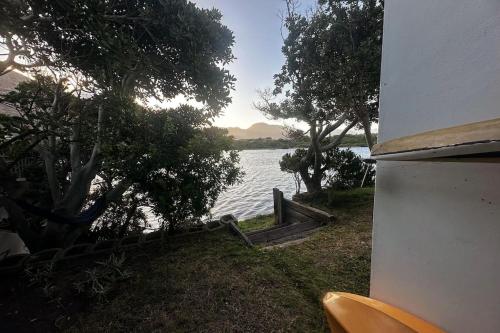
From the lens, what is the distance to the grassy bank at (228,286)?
2.44m

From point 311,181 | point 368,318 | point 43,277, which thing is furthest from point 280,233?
point 43,277

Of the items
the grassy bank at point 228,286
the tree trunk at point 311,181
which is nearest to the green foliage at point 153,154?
the grassy bank at point 228,286

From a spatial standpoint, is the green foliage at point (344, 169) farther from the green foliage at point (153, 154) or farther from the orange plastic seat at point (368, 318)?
the orange plastic seat at point (368, 318)

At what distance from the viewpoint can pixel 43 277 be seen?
3.23 m

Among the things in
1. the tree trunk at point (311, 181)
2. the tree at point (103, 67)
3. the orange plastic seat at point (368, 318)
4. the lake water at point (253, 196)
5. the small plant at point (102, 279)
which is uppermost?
the tree at point (103, 67)

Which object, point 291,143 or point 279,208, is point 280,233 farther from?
point 291,143

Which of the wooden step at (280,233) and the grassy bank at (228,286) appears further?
the wooden step at (280,233)

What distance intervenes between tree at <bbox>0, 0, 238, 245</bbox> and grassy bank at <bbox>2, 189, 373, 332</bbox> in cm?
154

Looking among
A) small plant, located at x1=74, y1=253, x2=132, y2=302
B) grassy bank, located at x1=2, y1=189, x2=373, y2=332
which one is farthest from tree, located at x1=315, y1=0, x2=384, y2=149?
small plant, located at x1=74, y1=253, x2=132, y2=302

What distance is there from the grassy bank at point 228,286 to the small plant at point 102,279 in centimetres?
10

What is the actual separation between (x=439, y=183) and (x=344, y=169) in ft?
26.0

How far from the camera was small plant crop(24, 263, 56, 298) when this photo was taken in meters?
3.01

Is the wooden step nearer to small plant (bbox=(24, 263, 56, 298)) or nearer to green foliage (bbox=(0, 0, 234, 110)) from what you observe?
green foliage (bbox=(0, 0, 234, 110))

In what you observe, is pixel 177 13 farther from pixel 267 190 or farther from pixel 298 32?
pixel 267 190
